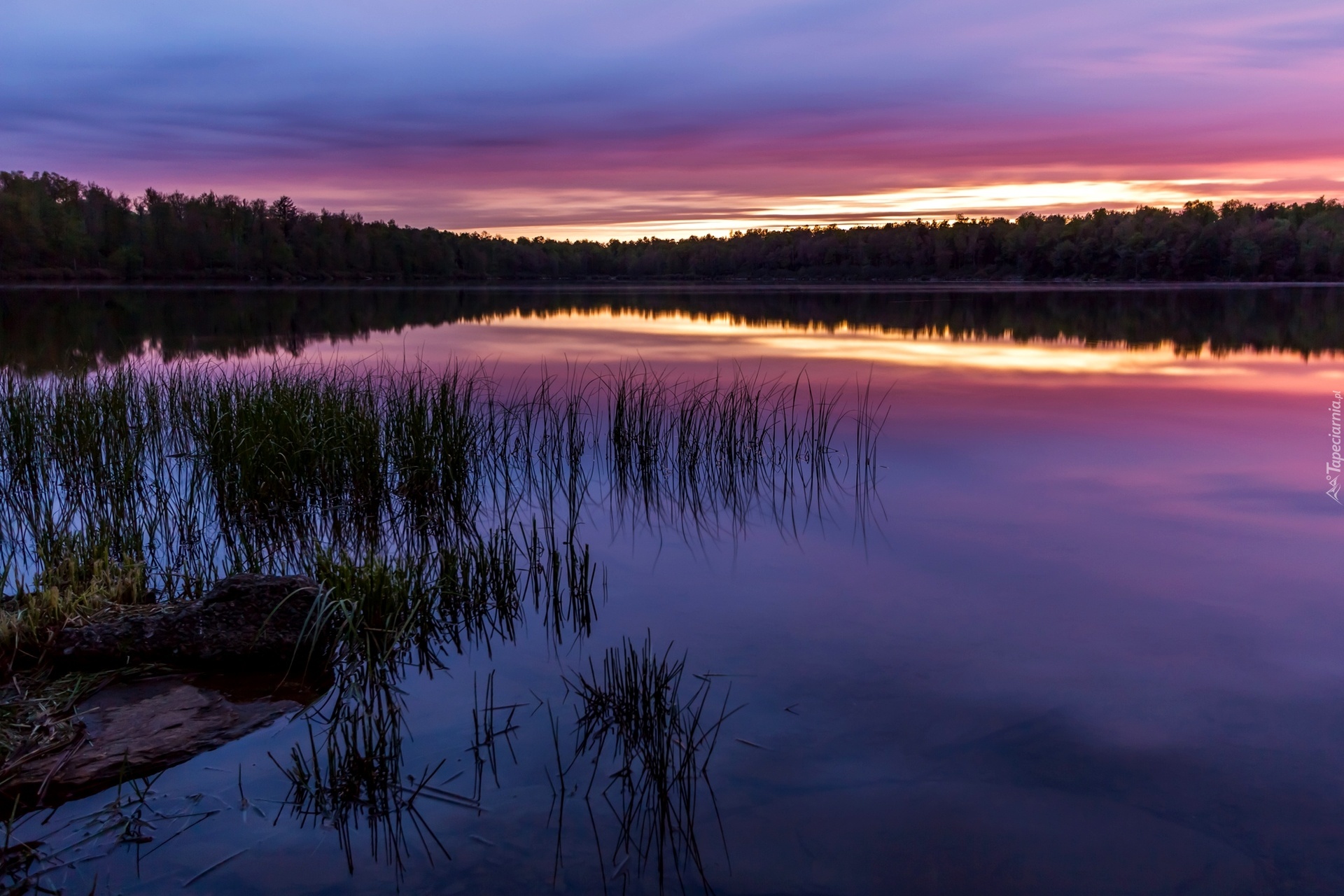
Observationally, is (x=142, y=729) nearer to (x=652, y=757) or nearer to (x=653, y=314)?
(x=652, y=757)

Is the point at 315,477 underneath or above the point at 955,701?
above

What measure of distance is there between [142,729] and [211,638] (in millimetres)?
578

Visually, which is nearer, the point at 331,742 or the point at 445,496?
the point at 331,742

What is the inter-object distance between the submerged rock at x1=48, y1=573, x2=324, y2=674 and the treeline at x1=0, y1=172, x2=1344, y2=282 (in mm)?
63918

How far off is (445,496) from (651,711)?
154 inches

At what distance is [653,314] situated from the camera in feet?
108

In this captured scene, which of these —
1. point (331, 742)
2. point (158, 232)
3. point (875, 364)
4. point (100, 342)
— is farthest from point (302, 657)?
point (158, 232)

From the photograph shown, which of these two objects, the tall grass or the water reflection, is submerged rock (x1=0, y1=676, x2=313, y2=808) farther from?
the tall grass

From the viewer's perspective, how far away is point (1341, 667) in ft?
12.6

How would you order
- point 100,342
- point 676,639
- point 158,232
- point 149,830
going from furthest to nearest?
point 158,232, point 100,342, point 676,639, point 149,830

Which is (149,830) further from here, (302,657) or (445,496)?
(445,496)

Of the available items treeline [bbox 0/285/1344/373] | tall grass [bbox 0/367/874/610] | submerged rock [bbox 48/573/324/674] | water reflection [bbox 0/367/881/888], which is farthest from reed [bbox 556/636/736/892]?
treeline [bbox 0/285/1344/373]

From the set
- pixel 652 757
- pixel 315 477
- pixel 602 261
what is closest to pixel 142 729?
pixel 652 757

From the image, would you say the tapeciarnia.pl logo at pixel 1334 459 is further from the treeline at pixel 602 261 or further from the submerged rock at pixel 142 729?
the treeline at pixel 602 261
